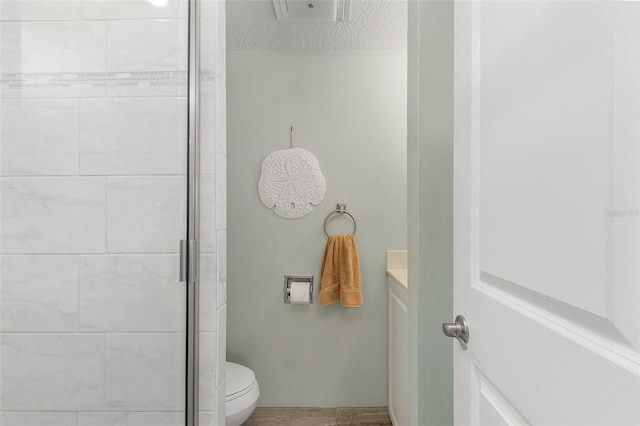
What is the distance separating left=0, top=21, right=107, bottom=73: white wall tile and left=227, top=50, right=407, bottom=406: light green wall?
1611mm

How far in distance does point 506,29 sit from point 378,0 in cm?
138

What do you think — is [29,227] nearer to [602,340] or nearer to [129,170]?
[129,170]

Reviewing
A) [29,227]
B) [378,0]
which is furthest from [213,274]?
[378,0]

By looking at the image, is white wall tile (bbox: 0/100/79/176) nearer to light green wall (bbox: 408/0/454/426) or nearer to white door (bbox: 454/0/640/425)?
white door (bbox: 454/0/640/425)

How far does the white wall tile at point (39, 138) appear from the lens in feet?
1.82

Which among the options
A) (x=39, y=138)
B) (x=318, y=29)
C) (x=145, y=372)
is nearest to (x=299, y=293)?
(x=145, y=372)

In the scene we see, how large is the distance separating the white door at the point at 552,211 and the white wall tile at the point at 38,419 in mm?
760

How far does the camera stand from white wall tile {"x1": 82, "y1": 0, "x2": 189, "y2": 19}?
0.74 m

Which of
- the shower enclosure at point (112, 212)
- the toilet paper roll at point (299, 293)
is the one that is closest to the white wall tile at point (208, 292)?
the shower enclosure at point (112, 212)

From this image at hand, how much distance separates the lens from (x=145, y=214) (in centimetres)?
91

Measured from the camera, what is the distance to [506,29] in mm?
641

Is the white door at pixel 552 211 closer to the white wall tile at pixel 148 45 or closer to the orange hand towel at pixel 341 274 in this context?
the white wall tile at pixel 148 45

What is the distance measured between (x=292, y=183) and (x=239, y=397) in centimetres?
119

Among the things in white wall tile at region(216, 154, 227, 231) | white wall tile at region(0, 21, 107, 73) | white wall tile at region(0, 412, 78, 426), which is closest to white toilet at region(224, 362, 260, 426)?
white wall tile at region(216, 154, 227, 231)
